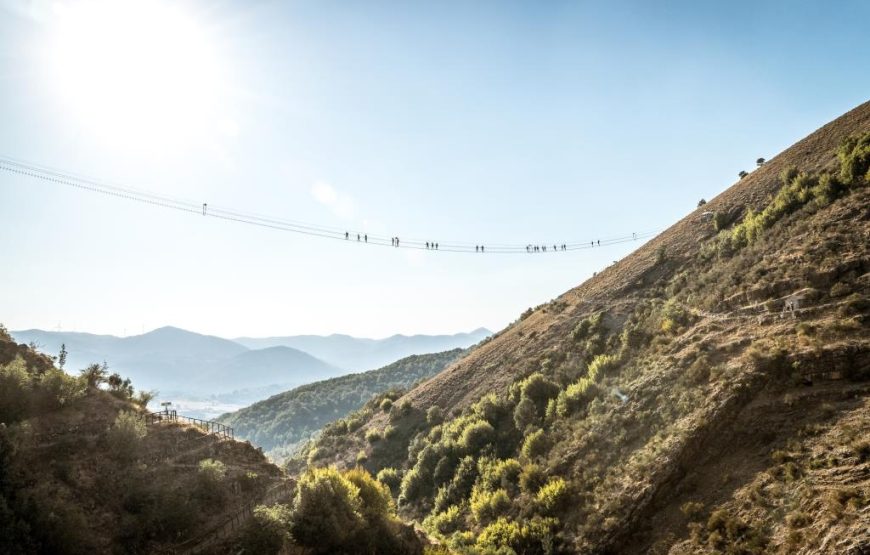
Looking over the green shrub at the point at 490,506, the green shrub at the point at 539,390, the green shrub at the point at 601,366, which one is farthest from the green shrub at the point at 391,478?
the green shrub at the point at 601,366

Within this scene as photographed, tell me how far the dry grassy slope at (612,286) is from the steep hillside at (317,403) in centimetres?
11132

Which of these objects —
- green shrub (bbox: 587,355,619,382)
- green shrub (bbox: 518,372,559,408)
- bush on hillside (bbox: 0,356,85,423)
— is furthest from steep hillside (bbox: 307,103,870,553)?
bush on hillside (bbox: 0,356,85,423)

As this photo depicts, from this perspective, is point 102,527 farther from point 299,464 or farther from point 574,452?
point 299,464

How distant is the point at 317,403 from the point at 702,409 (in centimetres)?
16995

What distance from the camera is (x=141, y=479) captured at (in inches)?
801

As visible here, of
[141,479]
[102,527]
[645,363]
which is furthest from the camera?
[645,363]

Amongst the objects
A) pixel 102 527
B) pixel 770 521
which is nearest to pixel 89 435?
pixel 102 527

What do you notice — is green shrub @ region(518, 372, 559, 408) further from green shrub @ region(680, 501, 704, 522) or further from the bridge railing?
the bridge railing

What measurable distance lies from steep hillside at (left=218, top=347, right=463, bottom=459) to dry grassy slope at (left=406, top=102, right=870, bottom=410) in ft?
365

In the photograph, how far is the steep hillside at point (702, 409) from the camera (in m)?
19.5

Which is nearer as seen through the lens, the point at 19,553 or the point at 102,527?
the point at 19,553

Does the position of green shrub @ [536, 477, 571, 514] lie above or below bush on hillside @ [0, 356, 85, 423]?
below

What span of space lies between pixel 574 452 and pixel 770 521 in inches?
485

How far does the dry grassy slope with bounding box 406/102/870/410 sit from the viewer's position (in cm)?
4341
